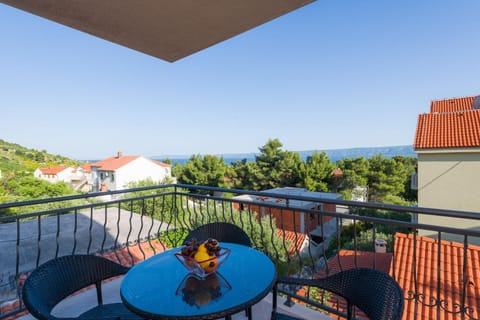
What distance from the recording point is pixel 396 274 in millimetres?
3988

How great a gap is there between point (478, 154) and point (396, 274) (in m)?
5.46

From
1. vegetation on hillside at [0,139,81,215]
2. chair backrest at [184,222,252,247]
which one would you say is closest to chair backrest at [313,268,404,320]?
chair backrest at [184,222,252,247]

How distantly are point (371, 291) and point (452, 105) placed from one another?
37.6ft

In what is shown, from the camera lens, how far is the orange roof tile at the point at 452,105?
8805 millimetres

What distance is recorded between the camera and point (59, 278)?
4.30ft

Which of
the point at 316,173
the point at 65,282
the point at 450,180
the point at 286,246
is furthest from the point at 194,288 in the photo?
the point at 316,173

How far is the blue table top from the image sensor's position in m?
0.96

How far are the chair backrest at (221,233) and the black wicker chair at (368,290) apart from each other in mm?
668

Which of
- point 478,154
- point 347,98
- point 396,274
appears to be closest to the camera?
point 396,274

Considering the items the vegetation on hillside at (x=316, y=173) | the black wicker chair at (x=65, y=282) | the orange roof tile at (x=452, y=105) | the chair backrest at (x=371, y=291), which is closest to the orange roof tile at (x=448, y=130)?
the orange roof tile at (x=452, y=105)

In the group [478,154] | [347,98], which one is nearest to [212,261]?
[478,154]

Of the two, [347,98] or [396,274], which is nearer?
[396,274]

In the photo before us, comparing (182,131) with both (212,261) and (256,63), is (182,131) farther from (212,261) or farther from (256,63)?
(212,261)

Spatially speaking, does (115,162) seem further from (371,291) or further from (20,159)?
(371,291)
